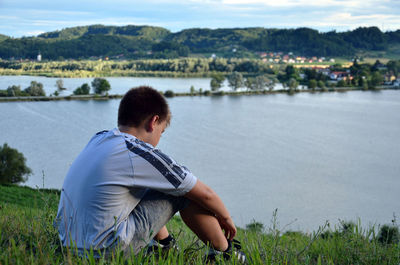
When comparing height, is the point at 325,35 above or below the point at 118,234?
above

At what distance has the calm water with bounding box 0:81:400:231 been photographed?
808 inches

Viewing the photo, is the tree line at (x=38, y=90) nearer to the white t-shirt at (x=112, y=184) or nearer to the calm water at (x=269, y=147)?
the calm water at (x=269, y=147)

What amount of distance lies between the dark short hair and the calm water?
43.3ft

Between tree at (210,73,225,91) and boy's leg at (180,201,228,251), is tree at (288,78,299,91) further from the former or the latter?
boy's leg at (180,201,228,251)

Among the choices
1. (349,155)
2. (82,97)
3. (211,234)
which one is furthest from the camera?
(82,97)

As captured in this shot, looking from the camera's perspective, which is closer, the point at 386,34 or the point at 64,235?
the point at 64,235

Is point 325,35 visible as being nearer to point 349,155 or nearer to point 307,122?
point 307,122

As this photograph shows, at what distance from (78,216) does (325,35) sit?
104028 millimetres

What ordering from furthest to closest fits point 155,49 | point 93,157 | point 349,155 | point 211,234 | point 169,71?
point 155,49 < point 169,71 < point 349,155 < point 211,234 < point 93,157

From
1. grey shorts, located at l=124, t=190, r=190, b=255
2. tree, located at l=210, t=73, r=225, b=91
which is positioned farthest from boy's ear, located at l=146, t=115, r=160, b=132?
tree, located at l=210, t=73, r=225, b=91

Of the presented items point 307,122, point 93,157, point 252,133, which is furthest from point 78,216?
point 307,122

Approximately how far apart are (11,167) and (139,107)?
18072mm

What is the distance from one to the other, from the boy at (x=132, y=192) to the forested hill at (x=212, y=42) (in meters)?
70.2

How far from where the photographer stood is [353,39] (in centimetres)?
9712
